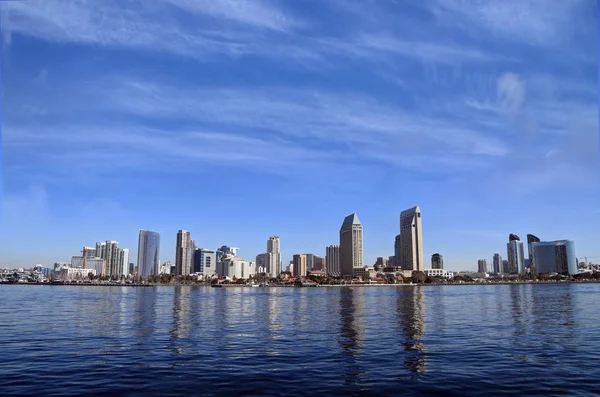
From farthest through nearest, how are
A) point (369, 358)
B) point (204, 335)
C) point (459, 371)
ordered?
point (204, 335)
point (369, 358)
point (459, 371)

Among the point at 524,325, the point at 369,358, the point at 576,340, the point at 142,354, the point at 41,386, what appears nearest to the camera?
the point at 41,386

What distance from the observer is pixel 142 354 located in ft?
128

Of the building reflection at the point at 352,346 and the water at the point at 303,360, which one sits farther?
the building reflection at the point at 352,346

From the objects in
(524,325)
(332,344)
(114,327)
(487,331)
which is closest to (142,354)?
(332,344)

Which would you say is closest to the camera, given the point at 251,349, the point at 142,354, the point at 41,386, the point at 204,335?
the point at 41,386

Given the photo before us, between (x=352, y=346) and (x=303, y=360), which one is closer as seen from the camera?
(x=303, y=360)

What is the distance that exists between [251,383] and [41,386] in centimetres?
1311

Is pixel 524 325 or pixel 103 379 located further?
pixel 524 325

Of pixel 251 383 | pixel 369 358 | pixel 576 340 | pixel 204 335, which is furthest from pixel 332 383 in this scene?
pixel 576 340

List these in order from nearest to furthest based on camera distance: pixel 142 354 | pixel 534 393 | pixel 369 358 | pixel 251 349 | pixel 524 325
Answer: pixel 534 393 < pixel 369 358 < pixel 142 354 < pixel 251 349 < pixel 524 325

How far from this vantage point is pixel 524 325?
60.1 metres

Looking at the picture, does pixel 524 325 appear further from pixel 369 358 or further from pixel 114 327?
pixel 114 327

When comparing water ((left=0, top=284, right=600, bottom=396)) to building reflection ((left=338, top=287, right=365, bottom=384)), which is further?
building reflection ((left=338, top=287, right=365, bottom=384))

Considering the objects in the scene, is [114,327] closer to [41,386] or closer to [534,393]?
[41,386]
